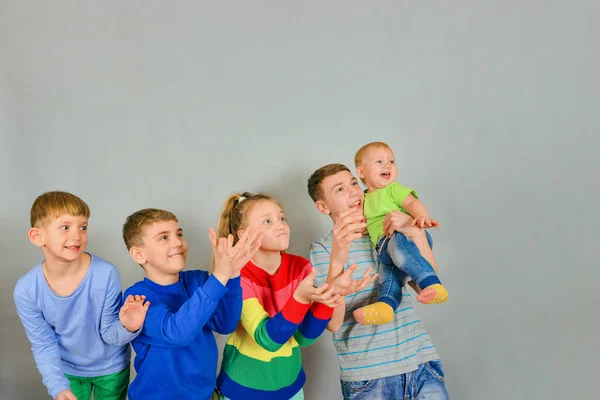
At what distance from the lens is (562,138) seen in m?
3.15

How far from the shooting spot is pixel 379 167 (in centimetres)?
247

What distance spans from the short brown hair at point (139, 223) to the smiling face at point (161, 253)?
1 centimetres

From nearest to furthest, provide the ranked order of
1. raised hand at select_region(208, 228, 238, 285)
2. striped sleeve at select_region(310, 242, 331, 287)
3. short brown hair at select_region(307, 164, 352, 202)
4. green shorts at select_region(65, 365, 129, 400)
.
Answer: raised hand at select_region(208, 228, 238, 285) < green shorts at select_region(65, 365, 129, 400) < striped sleeve at select_region(310, 242, 331, 287) < short brown hair at select_region(307, 164, 352, 202)

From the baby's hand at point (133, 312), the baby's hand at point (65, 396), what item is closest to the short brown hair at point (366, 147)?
the baby's hand at point (133, 312)

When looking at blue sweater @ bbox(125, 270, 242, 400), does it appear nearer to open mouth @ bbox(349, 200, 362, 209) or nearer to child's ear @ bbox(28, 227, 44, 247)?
child's ear @ bbox(28, 227, 44, 247)

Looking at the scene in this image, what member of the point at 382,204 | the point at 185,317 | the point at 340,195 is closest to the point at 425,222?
the point at 382,204

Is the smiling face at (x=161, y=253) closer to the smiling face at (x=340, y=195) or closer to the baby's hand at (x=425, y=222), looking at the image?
the smiling face at (x=340, y=195)

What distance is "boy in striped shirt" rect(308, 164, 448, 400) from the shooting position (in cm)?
227

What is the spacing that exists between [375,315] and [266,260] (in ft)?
1.48

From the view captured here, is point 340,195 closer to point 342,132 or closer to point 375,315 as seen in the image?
point 375,315

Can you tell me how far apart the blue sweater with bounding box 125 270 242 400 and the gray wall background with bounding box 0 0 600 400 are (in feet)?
2.71

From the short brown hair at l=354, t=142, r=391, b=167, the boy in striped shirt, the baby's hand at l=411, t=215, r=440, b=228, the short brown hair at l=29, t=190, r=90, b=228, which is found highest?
the short brown hair at l=354, t=142, r=391, b=167

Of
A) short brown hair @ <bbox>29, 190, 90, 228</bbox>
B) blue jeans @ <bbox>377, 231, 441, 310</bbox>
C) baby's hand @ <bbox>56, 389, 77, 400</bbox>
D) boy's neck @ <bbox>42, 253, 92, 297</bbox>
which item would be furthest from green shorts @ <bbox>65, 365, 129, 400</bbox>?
blue jeans @ <bbox>377, 231, 441, 310</bbox>

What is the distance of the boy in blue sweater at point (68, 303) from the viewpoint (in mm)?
2111
